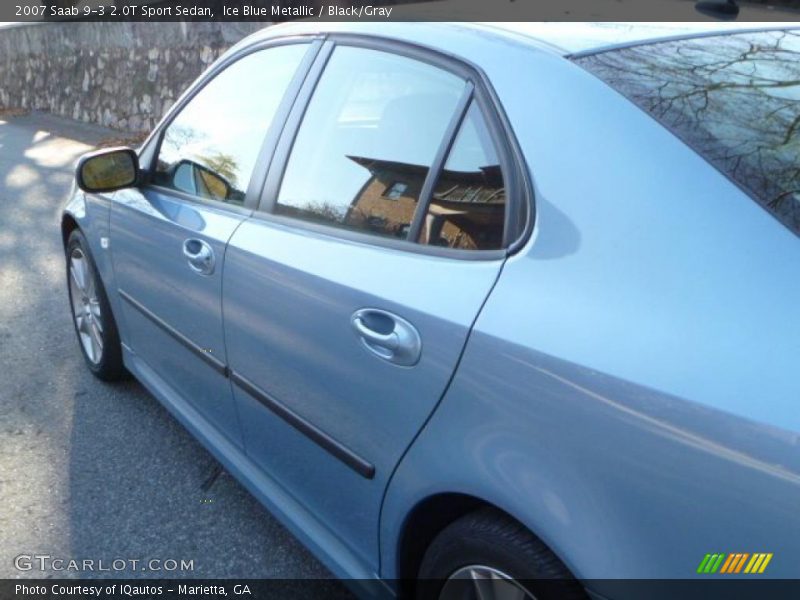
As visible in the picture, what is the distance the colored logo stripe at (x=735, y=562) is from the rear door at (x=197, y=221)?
1609 millimetres

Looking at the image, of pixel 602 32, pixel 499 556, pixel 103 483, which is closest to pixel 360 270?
pixel 499 556

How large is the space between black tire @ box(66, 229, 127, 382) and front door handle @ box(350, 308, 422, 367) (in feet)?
6.87

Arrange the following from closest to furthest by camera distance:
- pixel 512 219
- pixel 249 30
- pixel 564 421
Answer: pixel 564 421 → pixel 512 219 → pixel 249 30

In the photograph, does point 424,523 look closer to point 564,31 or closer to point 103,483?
point 564,31

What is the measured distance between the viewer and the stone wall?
425 inches

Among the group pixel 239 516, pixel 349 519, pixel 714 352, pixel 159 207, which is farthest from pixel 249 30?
pixel 714 352

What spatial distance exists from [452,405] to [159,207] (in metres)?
1.71

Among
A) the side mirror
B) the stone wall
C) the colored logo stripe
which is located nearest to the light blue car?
the colored logo stripe

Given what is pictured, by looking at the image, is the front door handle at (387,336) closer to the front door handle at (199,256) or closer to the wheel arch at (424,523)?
the wheel arch at (424,523)

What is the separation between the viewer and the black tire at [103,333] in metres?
3.50

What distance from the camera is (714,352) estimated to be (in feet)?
3.96

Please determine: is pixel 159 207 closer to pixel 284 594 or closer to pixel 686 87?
pixel 284 594

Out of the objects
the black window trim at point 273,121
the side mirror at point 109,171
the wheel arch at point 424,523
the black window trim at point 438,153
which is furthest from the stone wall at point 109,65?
the wheel arch at point 424,523

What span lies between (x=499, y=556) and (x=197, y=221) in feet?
5.12
